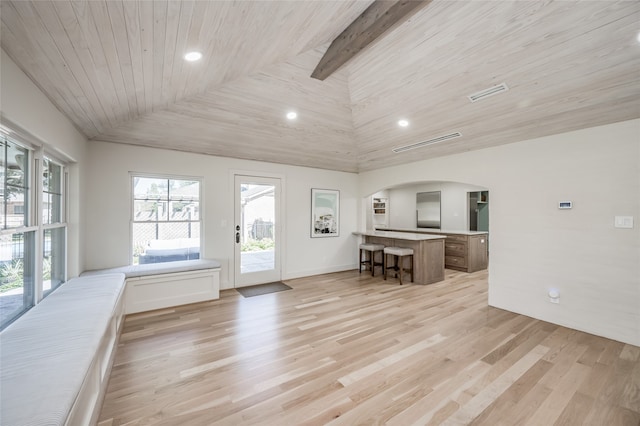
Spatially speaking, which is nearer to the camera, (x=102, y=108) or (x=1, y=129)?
(x=1, y=129)

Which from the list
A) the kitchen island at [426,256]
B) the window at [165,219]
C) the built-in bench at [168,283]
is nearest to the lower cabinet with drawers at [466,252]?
the kitchen island at [426,256]

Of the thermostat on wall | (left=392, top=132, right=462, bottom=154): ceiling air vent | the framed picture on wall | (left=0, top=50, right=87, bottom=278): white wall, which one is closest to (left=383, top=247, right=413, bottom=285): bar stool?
the framed picture on wall

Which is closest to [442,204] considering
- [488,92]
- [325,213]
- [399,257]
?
[399,257]

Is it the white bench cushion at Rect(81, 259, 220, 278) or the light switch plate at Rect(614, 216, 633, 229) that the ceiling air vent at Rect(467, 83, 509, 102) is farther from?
the white bench cushion at Rect(81, 259, 220, 278)

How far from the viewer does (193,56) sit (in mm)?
2092

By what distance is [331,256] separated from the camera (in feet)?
20.7

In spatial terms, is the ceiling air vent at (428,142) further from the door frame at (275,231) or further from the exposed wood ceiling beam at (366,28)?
the door frame at (275,231)

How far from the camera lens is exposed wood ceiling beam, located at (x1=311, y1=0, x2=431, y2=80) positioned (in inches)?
82.3

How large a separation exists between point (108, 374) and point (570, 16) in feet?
15.2

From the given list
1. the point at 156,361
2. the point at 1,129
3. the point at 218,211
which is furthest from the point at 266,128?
the point at 156,361

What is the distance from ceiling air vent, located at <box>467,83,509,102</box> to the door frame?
3.51 meters

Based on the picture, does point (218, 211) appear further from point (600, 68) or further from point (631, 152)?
point (631, 152)

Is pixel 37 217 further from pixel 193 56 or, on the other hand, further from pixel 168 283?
pixel 193 56

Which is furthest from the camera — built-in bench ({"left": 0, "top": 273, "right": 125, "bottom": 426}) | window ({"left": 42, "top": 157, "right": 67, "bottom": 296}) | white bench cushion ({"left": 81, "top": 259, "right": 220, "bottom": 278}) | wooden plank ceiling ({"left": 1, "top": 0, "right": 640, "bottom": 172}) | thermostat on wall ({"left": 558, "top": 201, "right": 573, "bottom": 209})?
white bench cushion ({"left": 81, "top": 259, "right": 220, "bottom": 278})
